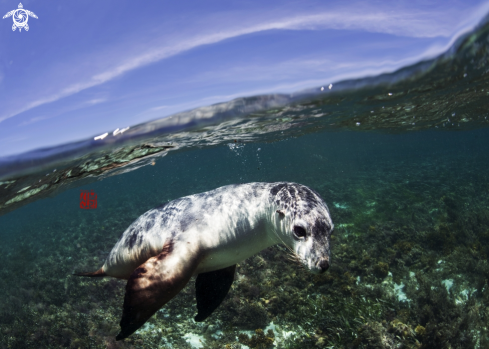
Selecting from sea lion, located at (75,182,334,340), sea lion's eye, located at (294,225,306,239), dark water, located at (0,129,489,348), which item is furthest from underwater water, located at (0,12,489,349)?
sea lion's eye, located at (294,225,306,239)

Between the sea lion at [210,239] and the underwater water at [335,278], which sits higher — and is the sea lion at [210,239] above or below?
above

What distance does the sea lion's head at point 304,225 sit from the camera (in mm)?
2242

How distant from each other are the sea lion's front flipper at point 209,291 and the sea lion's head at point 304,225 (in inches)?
44.4

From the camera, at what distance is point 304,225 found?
94.5 inches

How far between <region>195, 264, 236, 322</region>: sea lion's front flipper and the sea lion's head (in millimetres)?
1127

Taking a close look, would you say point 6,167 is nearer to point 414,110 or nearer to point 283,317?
point 283,317

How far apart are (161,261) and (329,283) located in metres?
5.40

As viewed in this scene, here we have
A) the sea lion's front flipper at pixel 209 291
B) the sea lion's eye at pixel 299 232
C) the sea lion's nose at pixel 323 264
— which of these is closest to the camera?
the sea lion's nose at pixel 323 264

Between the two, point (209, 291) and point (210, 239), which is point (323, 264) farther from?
point (209, 291)

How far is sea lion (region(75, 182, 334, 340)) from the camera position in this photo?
2.25 meters

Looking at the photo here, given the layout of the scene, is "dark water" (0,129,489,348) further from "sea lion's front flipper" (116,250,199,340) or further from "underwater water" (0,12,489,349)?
"sea lion's front flipper" (116,250,199,340)

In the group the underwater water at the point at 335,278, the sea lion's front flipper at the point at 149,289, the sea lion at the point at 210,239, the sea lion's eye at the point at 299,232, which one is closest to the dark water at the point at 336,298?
the underwater water at the point at 335,278

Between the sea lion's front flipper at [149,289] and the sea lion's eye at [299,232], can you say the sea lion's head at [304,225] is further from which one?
the sea lion's front flipper at [149,289]

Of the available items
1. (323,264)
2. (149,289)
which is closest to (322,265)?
(323,264)
